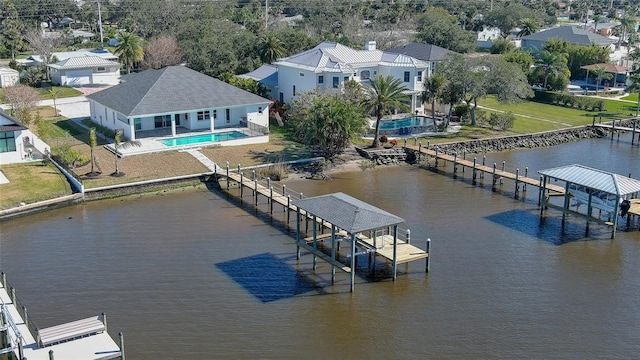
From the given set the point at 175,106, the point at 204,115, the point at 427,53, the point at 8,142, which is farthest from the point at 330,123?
the point at 427,53

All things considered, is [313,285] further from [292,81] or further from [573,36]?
[573,36]

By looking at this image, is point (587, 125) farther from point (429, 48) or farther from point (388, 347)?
point (388, 347)

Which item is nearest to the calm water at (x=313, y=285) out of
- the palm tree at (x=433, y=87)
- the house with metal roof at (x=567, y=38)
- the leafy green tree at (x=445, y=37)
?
the palm tree at (x=433, y=87)

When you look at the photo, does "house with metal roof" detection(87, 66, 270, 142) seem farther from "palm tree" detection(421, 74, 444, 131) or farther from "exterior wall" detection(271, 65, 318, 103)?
"palm tree" detection(421, 74, 444, 131)

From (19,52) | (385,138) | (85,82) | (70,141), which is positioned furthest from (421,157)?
(19,52)

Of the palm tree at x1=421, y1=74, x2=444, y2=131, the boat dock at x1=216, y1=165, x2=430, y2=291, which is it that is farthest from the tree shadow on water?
the palm tree at x1=421, y1=74, x2=444, y2=131

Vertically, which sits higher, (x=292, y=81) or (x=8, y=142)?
(x=292, y=81)
